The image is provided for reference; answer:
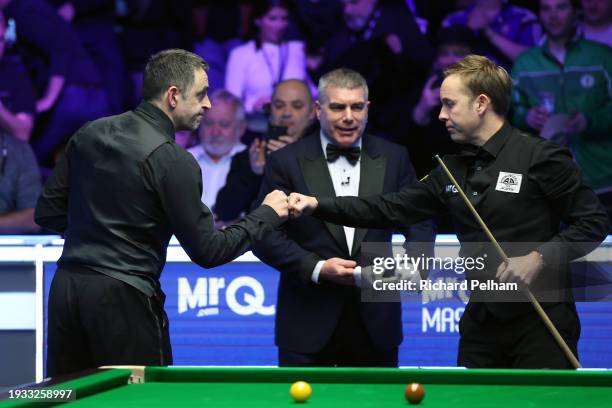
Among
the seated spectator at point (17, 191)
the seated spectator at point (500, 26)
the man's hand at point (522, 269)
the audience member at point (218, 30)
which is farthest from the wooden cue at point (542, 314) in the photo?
the seated spectator at point (17, 191)

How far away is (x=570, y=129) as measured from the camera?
6777mm

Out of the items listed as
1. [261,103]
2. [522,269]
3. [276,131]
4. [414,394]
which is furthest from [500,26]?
[414,394]

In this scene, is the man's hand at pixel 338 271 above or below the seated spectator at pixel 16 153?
below

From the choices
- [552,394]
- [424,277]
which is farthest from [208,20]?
[552,394]

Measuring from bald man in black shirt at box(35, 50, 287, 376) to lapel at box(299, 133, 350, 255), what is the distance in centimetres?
79

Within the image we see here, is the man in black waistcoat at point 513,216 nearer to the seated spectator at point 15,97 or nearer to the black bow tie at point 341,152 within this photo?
the black bow tie at point 341,152

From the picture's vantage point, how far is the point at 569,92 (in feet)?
22.4

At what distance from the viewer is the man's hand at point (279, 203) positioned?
3.93m

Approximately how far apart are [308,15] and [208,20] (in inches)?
29.2

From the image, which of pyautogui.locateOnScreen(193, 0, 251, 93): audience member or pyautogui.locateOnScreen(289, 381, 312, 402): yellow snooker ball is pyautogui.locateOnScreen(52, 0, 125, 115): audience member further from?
pyautogui.locateOnScreen(289, 381, 312, 402): yellow snooker ball

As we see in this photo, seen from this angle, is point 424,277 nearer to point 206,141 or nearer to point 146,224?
point 146,224

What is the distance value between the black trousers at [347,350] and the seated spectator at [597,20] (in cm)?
344

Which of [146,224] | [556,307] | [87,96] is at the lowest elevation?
[556,307]

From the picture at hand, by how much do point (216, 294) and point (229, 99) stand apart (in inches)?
78.0
